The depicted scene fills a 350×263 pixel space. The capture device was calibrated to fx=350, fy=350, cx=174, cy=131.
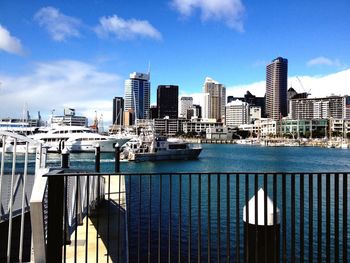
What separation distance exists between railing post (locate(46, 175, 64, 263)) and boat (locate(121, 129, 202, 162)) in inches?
2648

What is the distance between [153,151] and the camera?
7606 cm

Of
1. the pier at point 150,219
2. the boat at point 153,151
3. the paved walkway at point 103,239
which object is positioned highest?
the pier at point 150,219

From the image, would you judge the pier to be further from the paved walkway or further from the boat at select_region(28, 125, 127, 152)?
the boat at select_region(28, 125, 127, 152)

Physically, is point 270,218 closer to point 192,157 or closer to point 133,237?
point 133,237

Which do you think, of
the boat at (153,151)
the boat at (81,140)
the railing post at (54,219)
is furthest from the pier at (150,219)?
the boat at (81,140)

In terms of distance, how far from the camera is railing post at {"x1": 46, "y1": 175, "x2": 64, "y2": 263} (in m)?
4.28

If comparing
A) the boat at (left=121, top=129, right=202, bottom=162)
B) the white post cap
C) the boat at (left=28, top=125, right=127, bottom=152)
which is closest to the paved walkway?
the white post cap

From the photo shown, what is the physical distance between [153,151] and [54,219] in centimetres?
7192

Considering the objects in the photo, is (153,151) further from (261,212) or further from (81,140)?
(261,212)

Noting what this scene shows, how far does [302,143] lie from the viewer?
18125 centimetres

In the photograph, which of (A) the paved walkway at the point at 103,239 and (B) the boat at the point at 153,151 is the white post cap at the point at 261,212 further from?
(B) the boat at the point at 153,151

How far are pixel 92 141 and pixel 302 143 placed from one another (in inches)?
5083

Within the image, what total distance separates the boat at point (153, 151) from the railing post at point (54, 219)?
67.3 m

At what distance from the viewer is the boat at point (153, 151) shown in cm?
7269
